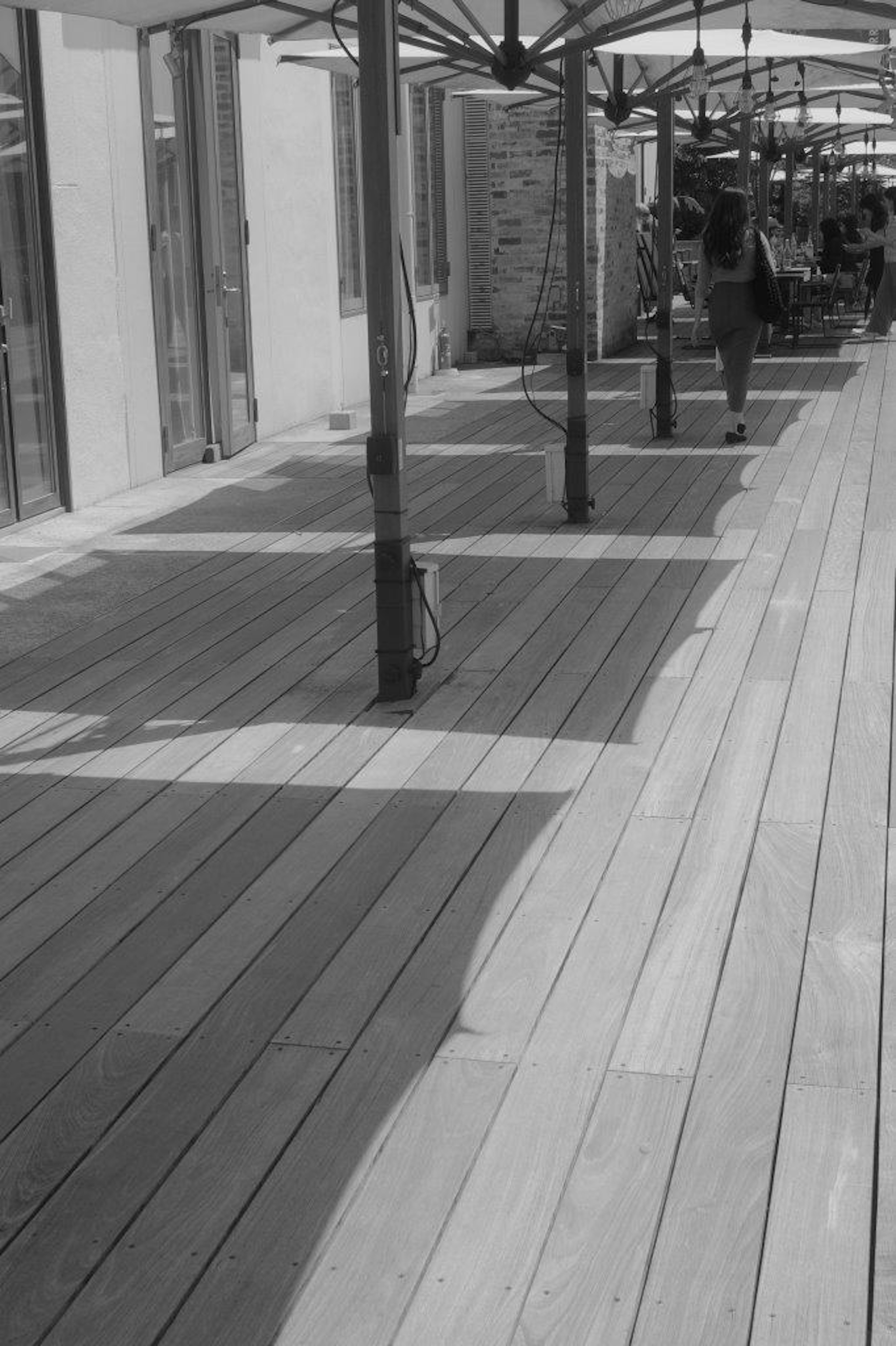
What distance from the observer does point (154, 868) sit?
4297 millimetres

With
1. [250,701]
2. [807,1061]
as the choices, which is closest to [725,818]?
[807,1061]

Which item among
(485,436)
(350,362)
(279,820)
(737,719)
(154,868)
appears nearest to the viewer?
(154,868)

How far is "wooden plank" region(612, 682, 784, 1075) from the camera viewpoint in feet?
10.9

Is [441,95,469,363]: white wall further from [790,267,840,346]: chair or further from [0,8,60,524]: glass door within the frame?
[0,8,60,524]: glass door

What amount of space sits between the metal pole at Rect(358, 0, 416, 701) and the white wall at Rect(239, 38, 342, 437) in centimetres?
631

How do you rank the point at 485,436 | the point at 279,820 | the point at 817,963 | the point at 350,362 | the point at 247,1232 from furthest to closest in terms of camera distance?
1. the point at 350,362
2. the point at 485,436
3. the point at 279,820
4. the point at 817,963
5. the point at 247,1232

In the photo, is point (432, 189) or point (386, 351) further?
point (432, 189)

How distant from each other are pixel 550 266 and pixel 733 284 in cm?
714

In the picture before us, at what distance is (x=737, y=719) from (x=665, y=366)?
20.8 ft

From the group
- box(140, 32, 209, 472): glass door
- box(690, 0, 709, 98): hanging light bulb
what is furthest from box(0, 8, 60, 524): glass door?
box(690, 0, 709, 98): hanging light bulb

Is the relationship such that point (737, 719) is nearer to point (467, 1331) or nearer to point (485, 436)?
point (467, 1331)

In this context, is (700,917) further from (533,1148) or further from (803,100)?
(803,100)

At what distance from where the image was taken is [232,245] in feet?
38.4

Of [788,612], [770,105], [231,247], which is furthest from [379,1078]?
[770,105]
